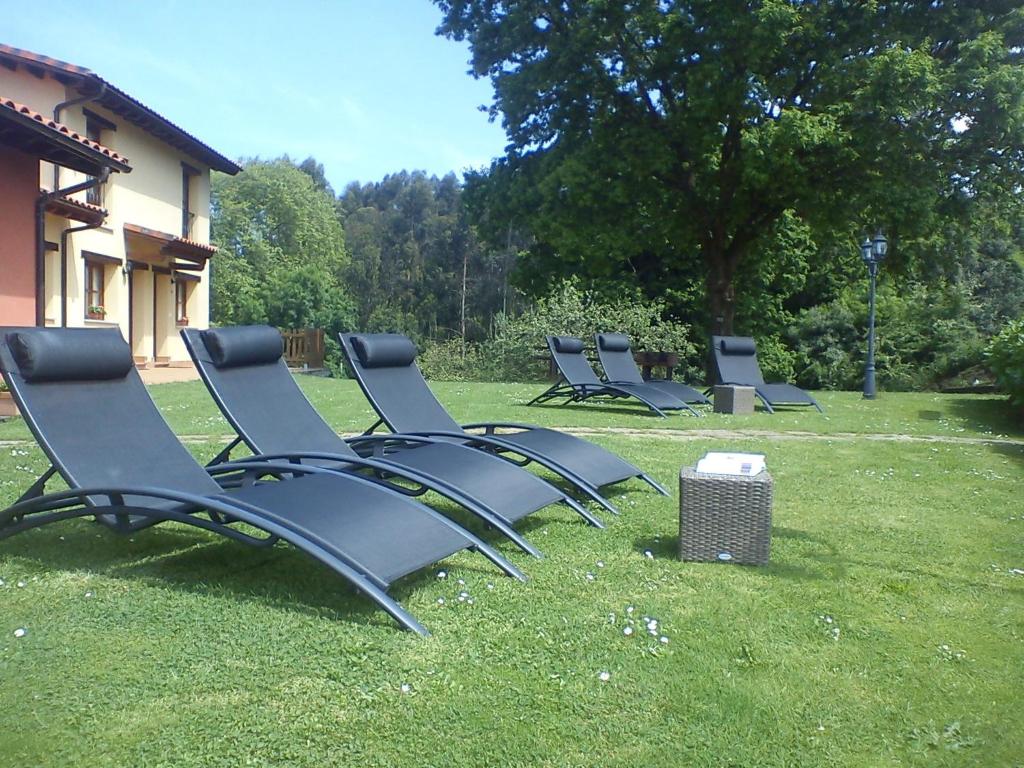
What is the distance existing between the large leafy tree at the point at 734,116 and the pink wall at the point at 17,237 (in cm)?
1021

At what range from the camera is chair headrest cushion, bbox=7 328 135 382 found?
180 inches

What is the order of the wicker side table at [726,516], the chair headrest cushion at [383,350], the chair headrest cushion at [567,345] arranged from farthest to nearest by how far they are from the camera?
1. the chair headrest cushion at [567,345]
2. the chair headrest cushion at [383,350]
3. the wicker side table at [726,516]

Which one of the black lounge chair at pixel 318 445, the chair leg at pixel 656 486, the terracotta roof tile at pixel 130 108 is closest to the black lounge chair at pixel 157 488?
the black lounge chair at pixel 318 445

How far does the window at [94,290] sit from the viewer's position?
18.5m

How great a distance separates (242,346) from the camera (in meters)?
5.96

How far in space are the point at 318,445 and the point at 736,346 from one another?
9.59 m

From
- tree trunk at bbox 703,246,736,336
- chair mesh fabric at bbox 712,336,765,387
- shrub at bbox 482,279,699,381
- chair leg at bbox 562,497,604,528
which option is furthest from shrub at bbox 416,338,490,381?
chair leg at bbox 562,497,604,528

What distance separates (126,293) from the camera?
20156mm

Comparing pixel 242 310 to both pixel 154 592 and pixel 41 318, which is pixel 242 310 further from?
pixel 154 592

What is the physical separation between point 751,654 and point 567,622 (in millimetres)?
692

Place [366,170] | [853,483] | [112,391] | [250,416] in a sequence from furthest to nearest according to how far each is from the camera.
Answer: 1. [366,170]
2. [853,483]
3. [250,416]
4. [112,391]

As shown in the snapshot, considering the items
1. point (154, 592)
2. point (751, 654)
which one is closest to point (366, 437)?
point (154, 592)

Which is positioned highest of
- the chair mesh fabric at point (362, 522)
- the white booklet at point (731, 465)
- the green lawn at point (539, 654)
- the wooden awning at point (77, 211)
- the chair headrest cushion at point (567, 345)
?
the wooden awning at point (77, 211)

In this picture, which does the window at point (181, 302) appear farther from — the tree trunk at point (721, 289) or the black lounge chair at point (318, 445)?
the black lounge chair at point (318, 445)
